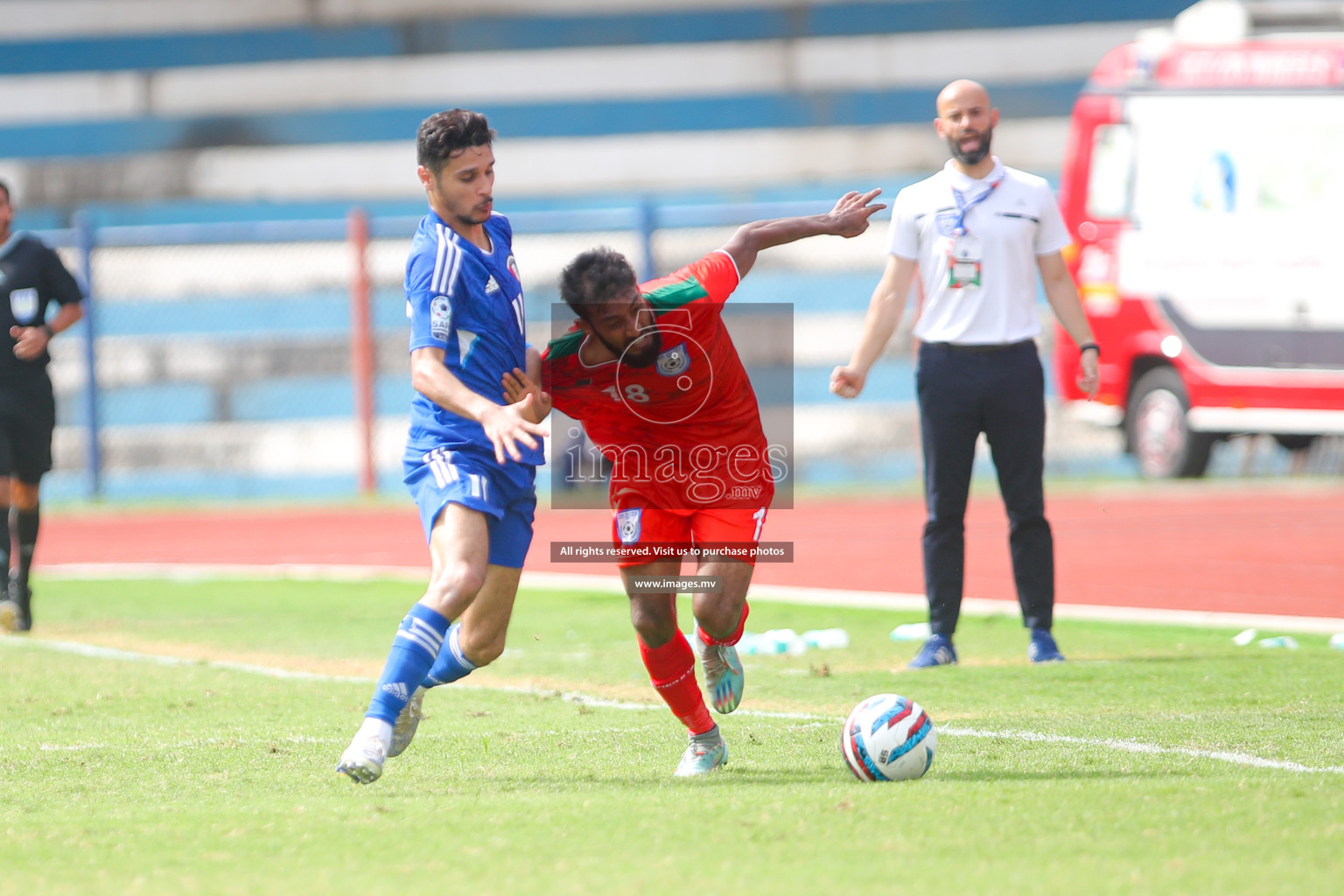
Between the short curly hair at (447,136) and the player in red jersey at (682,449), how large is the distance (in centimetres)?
62

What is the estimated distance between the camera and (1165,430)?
57.2ft

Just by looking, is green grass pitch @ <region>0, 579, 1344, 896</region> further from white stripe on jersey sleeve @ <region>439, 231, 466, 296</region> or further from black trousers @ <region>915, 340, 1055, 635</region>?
white stripe on jersey sleeve @ <region>439, 231, 466, 296</region>

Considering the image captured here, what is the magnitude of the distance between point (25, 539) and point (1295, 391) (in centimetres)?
1123

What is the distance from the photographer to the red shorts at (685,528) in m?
5.92

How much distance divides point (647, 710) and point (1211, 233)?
11.3m

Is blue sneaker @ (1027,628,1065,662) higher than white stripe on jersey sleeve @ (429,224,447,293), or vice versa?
white stripe on jersey sleeve @ (429,224,447,293)

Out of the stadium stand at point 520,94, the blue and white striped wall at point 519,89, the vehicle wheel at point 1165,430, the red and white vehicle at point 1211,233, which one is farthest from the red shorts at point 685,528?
the blue and white striped wall at point 519,89

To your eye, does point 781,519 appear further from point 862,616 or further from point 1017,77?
point 1017,77

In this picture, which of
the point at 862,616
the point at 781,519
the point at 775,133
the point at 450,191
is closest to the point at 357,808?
the point at 450,191

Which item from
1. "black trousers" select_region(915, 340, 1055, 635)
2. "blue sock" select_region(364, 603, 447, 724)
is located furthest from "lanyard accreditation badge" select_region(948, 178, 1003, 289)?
"blue sock" select_region(364, 603, 447, 724)

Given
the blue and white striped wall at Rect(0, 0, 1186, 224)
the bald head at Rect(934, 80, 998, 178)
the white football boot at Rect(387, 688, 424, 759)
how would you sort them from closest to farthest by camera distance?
the white football boot at Rect(387, 688, 424, 759) → the bald head at Rect(934, 80, 998, 178) → the blue and white striped wall at Rect(0, 0, 1186, 224)

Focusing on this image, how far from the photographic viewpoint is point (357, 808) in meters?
5.02

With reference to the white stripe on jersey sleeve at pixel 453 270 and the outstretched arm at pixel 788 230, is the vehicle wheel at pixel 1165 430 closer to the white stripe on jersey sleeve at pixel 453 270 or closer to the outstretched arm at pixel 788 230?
the outstretched arm at pixel 788 230

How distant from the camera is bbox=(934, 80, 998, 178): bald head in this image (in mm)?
7902
